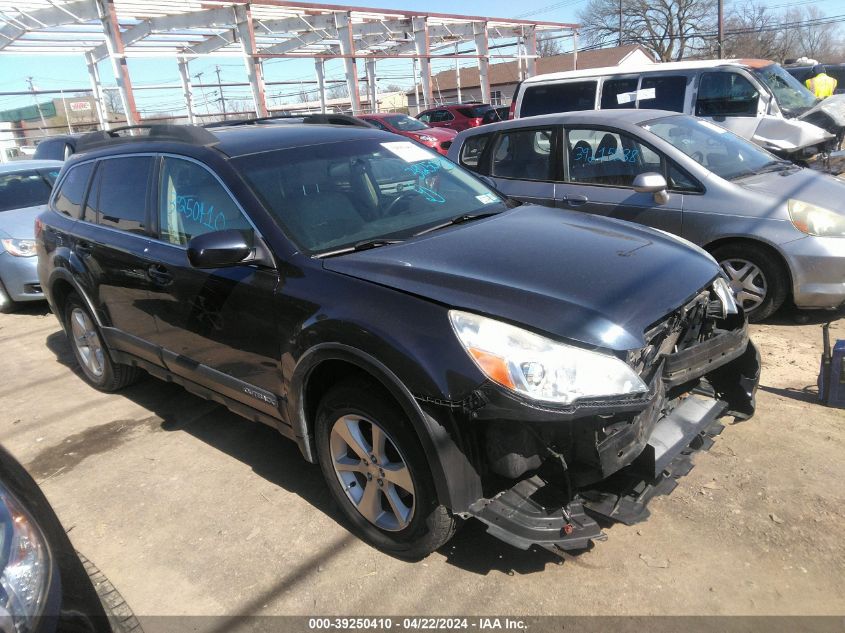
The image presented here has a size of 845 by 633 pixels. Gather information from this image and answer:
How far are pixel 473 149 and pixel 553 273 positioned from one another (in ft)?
13.7

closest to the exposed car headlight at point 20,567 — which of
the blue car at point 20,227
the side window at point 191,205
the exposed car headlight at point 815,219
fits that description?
the side window at point 191,205

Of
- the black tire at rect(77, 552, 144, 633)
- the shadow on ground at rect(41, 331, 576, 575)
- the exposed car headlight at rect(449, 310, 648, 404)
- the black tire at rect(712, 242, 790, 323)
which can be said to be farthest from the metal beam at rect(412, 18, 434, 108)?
the black tire at rect(77, 552, 144, 633)

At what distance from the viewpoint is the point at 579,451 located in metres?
2.25

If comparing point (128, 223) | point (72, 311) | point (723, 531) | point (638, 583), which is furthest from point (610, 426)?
point (72, 311)

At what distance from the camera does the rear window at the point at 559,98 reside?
959 centimetres

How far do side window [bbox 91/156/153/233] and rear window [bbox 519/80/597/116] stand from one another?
7242mm

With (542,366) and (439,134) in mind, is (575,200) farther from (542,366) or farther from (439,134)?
(439,134)

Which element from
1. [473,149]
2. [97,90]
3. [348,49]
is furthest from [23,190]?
[348,49]

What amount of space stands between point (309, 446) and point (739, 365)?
2090 mm

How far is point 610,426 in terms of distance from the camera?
2.27m

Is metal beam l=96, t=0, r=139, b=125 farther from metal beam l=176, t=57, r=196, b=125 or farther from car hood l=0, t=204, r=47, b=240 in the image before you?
car hood l=0, t=204, r=47, b=240

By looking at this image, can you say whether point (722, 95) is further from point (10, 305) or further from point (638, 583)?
point (10, 305)

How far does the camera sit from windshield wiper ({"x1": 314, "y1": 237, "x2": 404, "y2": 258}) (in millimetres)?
2908

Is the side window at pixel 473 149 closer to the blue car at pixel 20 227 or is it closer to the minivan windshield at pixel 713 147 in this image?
the minivan windshield at pixel 713 147
